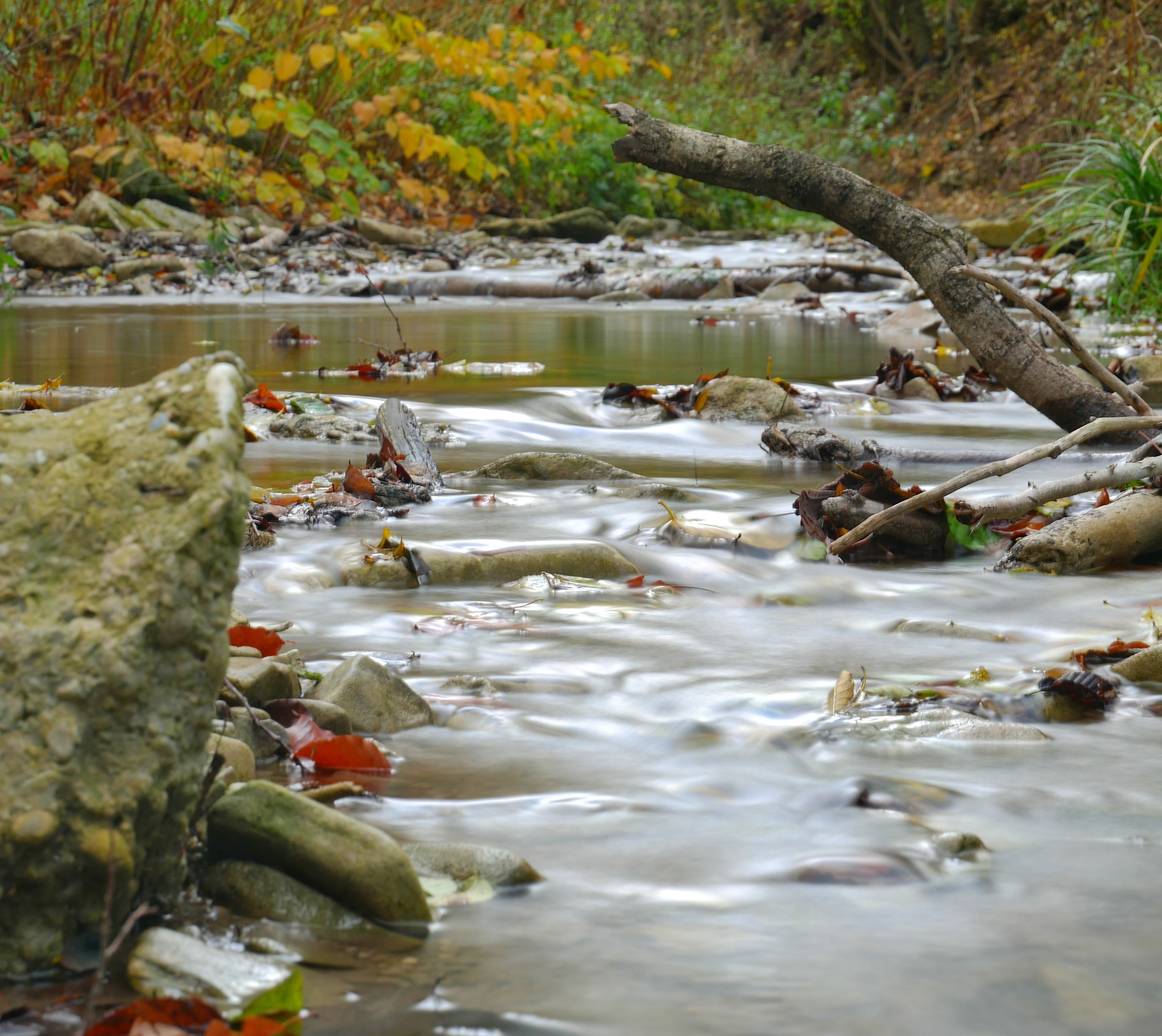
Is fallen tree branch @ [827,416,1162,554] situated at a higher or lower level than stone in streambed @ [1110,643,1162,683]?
higher

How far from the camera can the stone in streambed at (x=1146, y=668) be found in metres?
2.38

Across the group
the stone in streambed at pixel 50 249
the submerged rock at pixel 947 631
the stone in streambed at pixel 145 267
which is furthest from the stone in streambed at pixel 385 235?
the submerged rock at pixel 947 631

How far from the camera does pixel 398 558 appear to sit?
10.6 feet

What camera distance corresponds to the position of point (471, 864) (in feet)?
5.27

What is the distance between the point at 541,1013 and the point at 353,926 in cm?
25

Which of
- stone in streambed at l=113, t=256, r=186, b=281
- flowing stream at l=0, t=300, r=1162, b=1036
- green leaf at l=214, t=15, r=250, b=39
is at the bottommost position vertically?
flowing stream at l=0, t=300, r=1162, b=1036

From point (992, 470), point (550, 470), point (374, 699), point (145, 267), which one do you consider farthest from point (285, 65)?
point (374, 699)

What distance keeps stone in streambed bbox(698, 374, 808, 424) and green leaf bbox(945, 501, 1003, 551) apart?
2.43 m

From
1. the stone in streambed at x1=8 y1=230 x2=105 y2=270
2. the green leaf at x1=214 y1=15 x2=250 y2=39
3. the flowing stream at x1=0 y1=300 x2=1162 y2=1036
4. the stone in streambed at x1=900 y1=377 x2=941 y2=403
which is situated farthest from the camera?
the stone in streambed at x1=8 y1=230 x2=105 y2=270

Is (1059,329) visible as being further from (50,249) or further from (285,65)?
(50,249)

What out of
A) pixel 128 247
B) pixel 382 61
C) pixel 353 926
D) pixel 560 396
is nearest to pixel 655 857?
pixel 353 926

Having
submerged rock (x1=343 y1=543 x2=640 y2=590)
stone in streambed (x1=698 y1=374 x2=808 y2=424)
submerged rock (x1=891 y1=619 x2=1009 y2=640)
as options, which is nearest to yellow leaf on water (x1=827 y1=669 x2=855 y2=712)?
submerged rock (x1=891 y1=619 x2=1009 y2=640)

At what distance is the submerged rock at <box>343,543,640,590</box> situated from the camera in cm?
318

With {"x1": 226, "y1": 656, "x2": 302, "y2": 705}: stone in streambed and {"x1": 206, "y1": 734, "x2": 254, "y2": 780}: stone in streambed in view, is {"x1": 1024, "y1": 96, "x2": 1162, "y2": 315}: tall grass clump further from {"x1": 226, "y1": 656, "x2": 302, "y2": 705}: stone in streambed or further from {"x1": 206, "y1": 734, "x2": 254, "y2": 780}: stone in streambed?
{"x1": 206, "y1": 734, "x2": 254, "y2": 780}: stone in streambed
